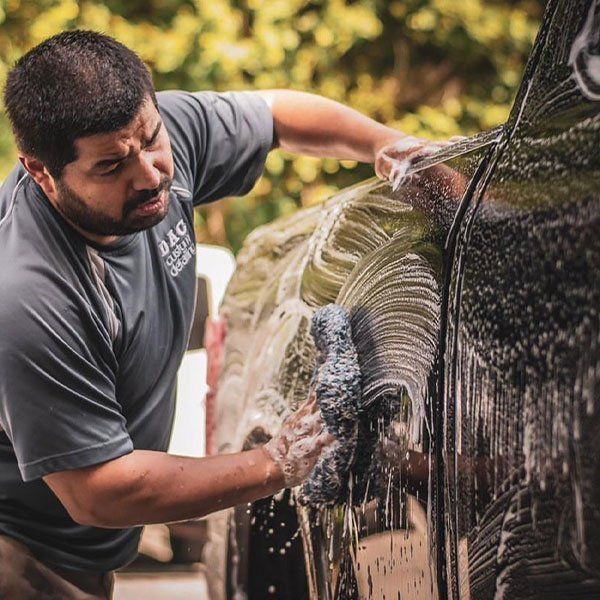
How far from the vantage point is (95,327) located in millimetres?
1630

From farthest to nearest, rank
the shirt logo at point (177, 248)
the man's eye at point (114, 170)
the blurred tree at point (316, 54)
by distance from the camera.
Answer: the blurred tree at point (316, 54) < the shirt logo at point (177, 248) < the man's eye at point (114, 170)

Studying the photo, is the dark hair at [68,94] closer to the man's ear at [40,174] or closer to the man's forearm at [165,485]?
the man's ear at [40,174]

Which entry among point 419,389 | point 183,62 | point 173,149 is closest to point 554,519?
point 419,389

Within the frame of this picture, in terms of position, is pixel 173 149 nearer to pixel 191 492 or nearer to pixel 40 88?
pixel 40 88

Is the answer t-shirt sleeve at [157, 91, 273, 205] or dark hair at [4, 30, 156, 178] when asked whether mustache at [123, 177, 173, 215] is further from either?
t-shirt sleeve at [157, 91, 273, 205]

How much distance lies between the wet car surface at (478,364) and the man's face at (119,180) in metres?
0.33

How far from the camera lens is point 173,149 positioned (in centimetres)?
199

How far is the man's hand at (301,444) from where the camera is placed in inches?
61.4

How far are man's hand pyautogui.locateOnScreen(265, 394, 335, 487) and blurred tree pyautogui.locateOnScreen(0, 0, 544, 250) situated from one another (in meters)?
3.37

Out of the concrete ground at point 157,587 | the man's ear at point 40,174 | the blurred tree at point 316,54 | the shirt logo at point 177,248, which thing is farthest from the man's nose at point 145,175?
the blurred tree at point 316,54

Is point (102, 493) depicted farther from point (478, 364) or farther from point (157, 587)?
point (157, 587)

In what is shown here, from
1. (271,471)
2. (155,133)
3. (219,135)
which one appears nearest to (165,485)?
(271,471)

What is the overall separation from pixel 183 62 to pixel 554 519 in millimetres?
4109

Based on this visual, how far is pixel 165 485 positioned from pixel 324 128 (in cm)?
84
